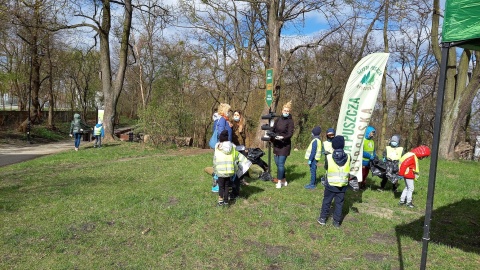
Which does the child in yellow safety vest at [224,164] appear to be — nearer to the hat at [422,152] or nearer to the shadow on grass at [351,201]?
the shadow on grass at [351,201]

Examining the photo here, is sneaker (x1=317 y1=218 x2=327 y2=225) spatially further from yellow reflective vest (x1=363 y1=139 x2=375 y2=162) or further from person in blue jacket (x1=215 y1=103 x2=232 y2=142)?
yellow reflective vest (x1=363 y1=139 x2=375 y2=162)

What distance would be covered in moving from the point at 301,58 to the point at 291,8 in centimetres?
942

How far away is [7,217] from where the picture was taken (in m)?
5.75

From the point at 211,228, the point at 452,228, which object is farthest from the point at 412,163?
the point at 211,228

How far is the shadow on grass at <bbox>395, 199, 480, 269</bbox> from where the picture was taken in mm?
5143

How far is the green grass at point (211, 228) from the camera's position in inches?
173

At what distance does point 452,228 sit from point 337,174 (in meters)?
2.28

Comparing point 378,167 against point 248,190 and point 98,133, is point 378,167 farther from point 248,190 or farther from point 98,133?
point 98,133

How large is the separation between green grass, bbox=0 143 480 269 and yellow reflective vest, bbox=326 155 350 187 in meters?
0.74

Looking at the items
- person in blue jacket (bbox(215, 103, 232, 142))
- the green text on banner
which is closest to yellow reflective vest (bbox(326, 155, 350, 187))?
the green text on banner

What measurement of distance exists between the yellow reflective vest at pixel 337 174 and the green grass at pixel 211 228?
2.43 feet

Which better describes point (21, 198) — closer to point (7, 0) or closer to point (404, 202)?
point (404, 202)

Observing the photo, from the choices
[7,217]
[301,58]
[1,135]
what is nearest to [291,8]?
[301,58]

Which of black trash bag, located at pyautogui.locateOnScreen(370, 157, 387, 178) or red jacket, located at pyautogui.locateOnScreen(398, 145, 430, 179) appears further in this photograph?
black trash bag, located at pyautogui.locateOnScreen(370, 157, 387, 178)
